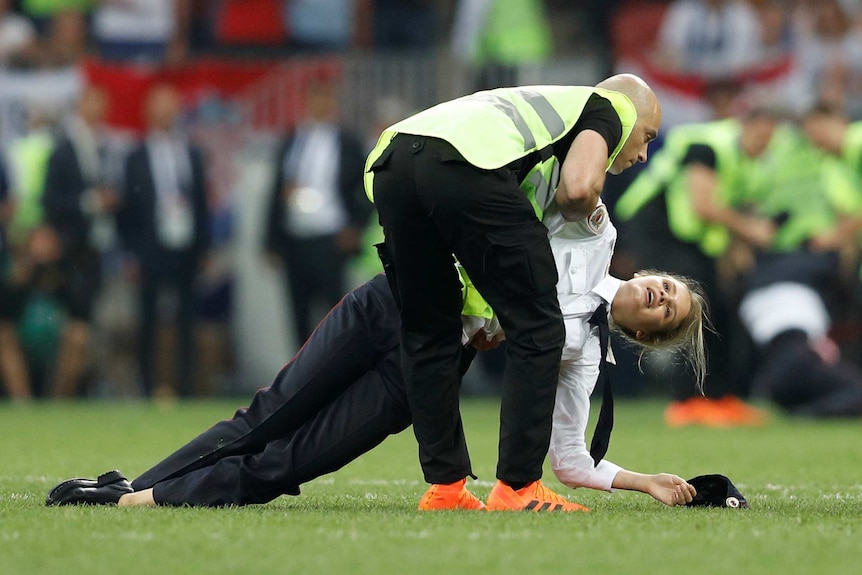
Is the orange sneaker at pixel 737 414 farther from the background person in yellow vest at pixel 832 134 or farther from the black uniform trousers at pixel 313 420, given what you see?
the black uniform trousers at pixel 313 420

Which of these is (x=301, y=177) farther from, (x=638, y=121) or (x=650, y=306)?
(x=638, y=121)

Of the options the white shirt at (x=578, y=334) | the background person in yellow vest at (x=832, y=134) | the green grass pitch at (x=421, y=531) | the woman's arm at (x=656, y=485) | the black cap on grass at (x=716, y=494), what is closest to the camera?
the green grass pitch at (x=421, y=531)

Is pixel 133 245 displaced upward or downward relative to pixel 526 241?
downward

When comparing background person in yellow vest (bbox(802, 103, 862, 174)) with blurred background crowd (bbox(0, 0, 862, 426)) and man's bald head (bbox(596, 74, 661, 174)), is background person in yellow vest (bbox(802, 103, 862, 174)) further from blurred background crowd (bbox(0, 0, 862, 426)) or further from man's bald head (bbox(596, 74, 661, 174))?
man's bald head (bbox(596, 74, 661, 174))

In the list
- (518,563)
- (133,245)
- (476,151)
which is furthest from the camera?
(133,245)

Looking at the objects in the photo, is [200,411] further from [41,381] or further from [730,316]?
[730,316]

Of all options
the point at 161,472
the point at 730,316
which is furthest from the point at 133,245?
the point at 161,472

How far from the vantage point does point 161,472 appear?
5777 millimetres

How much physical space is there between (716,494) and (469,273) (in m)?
1.27

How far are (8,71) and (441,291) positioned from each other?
31.7 feet

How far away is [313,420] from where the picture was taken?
18.7 feet

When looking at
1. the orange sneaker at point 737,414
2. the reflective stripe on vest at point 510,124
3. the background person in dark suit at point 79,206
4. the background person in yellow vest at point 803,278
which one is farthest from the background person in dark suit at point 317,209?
the reflective stripe on vest at point 510,124

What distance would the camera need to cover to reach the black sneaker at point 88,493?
5691 mm

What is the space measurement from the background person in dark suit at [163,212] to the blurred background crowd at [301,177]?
2 centimetres
